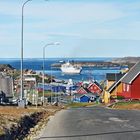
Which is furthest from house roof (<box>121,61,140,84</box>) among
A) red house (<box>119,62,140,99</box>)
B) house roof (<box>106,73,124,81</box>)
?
house roof (<box>106,73,124,81</box>)

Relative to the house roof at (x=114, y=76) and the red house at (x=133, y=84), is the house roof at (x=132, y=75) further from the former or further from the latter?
the house roof at (x=114, y=76)

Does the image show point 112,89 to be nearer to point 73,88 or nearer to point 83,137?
point 83,137

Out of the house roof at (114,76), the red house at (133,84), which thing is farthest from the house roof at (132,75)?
the house roof at (114,76)

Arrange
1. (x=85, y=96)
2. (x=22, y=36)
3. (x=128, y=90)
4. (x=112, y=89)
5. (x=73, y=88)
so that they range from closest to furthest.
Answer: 1. (x=22, y=36)
2. (x=128, y=90)
3. (x=112, y=89)
4. (x=85, y=96)
5. (x=73, y=88)

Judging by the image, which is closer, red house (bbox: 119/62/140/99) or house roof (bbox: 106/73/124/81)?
red house (bbox: 119/62/140/99)

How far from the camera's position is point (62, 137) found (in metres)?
20.3

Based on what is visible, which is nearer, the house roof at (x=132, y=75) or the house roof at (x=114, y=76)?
the house roof at (x=132, y=75)

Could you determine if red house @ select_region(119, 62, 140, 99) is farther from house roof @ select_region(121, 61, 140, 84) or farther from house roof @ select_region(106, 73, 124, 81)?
house roof @ select_region(106, 73, 124, 81)

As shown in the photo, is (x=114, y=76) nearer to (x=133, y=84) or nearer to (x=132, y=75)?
(x=132, y=75)

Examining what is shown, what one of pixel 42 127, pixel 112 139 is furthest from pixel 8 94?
pixel 112 139

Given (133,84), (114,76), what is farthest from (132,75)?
(114,76)

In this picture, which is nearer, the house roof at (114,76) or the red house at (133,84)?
the red house at (133,84)

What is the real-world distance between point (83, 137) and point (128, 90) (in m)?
56.3

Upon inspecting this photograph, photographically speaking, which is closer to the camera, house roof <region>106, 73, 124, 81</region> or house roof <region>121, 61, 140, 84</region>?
house roof <region>121, 61, 140, 84</region>
